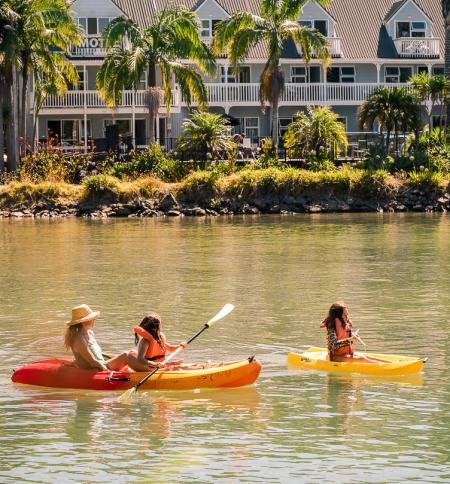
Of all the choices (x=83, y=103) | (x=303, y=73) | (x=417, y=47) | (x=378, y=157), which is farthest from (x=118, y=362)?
(x=417, y=47)

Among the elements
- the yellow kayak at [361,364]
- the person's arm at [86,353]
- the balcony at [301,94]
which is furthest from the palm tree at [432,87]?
the person's arm at [86,353]

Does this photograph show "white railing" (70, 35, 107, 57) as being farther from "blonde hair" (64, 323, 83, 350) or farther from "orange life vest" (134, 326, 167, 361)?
"orange life vest" (134, 326, 167, 361)

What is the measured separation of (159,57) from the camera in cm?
5197

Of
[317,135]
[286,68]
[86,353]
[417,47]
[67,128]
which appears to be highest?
[417,47]

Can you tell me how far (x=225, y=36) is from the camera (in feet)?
171

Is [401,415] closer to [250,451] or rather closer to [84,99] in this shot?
[250,451]

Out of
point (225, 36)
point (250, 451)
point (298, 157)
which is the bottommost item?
point (250, 451)

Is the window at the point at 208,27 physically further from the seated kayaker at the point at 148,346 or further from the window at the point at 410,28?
the seated kayaker at the point at 148,346

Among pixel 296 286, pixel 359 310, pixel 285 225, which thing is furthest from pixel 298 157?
pixel 359 310

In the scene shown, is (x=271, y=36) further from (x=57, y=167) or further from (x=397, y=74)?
(x=397, y=74)

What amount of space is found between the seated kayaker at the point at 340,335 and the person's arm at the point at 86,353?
3.11 m

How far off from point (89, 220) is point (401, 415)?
1297 inches

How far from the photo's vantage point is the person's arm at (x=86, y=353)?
16.1 metres

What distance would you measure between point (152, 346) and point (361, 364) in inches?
116
